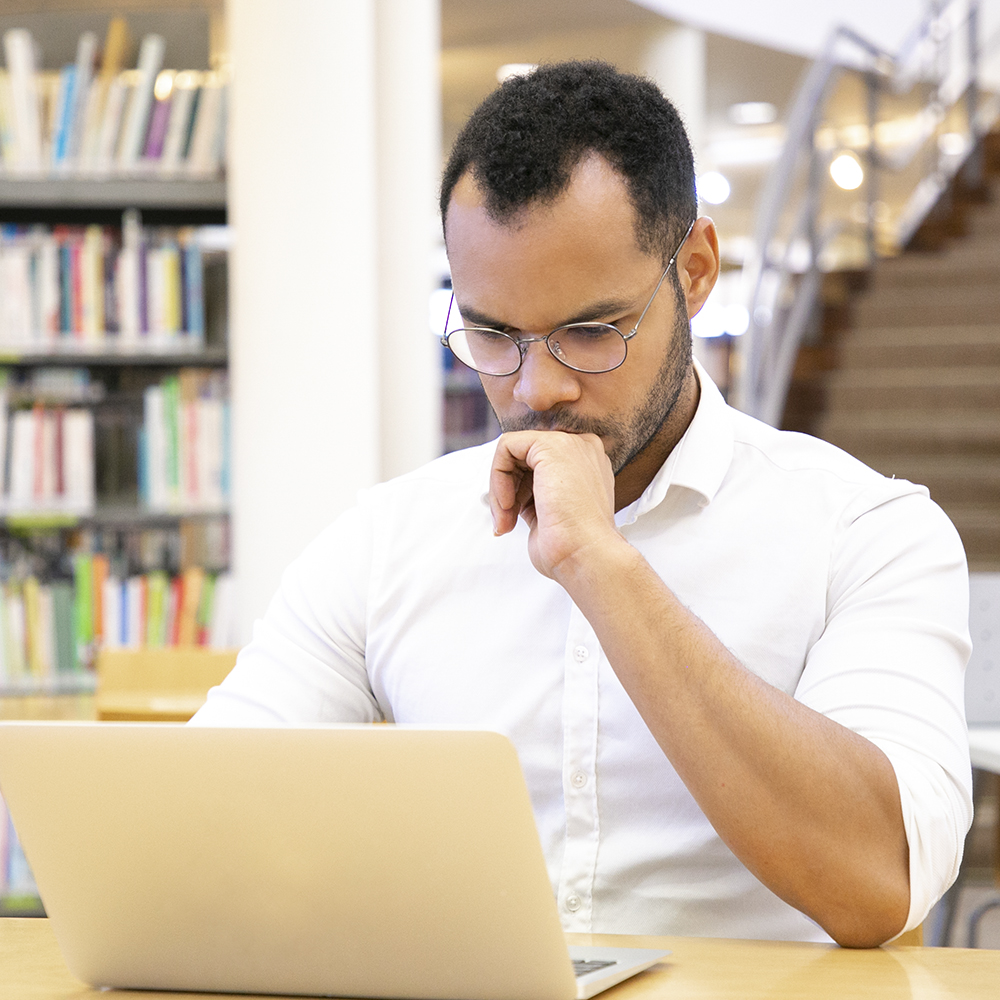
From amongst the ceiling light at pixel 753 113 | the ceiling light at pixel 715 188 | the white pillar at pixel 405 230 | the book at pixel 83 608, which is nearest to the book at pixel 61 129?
the white pillar at pixel 405 230

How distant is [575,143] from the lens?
112 cm

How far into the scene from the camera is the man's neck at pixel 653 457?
1.25 meters

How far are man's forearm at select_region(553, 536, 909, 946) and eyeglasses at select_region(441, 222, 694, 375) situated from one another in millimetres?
258

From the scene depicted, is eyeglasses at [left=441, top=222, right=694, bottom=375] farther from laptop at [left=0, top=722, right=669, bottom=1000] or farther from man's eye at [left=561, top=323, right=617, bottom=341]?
laptop at [left=0, top=722, right=669, bottom=1000]

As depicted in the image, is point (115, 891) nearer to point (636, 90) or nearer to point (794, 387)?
point (636, 90)

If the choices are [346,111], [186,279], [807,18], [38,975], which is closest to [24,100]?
[186,279]

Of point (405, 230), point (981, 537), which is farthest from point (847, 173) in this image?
point (405, 230)

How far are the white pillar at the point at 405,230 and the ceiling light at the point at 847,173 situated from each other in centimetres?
620

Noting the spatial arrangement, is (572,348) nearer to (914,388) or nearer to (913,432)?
(913,432)

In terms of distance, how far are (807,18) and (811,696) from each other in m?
6.54

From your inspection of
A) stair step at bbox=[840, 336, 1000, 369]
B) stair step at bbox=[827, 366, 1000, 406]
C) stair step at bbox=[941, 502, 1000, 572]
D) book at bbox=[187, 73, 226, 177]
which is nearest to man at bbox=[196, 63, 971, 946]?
book at bbox=[187, 73, 226, 177]

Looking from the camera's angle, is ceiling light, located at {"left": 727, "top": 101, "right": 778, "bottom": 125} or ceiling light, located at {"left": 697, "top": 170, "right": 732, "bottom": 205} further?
ceiling light, located at {"left": 697, "top": 170, "right": 732, "bottom": 205}

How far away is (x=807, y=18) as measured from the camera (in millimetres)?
6848

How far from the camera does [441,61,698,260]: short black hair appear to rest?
111cm
